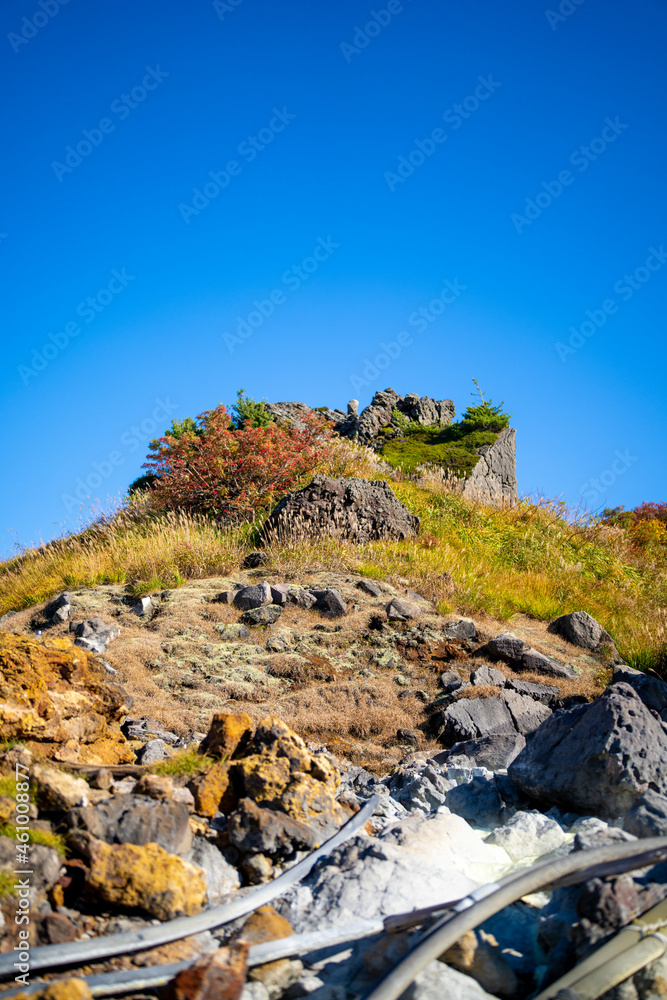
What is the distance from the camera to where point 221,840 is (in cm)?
315

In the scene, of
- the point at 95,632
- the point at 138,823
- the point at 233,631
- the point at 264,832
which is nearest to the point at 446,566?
the point at 233,631

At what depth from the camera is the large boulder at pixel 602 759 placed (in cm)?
365

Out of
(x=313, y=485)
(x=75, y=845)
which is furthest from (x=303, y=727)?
(x=313, y=485)

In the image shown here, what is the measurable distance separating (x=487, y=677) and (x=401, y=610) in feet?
6.80

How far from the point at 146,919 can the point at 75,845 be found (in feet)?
1.42

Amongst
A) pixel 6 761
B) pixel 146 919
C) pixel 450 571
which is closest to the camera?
pixel 146 919

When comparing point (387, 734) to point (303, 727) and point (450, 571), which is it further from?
point (450, 571)

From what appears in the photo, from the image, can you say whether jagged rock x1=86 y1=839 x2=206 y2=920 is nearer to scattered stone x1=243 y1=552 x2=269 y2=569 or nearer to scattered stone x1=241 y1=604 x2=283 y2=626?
scattered stone x1=241 y1=604 x2=283 y2=626

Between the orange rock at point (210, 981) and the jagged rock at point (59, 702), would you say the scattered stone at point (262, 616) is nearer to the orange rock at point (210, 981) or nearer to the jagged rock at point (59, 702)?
Result: the jagged rock at point (59, 702)

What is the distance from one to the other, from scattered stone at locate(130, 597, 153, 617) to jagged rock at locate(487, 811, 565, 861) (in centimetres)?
681

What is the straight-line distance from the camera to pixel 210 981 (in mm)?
2031

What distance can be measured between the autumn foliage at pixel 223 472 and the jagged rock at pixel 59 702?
8.80 m

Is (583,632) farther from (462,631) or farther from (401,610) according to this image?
(401,610)

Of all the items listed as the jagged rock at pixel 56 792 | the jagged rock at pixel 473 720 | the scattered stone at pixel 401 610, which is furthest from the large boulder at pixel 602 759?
the scattered stone at pixel 401 610
